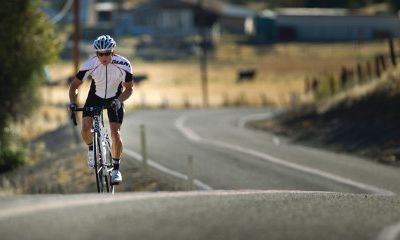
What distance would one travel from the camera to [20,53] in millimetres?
27656

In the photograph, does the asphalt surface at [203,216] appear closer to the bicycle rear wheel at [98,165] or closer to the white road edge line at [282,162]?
the bicycle rear wheel at [98,165]

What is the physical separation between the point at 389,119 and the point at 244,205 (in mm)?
17725

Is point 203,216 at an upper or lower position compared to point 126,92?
lower

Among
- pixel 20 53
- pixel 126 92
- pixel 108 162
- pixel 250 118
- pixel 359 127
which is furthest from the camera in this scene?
pixel 250 118

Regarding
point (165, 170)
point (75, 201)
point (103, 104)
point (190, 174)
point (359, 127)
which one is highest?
point (103, 104)

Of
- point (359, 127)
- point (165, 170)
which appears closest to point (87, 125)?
point (165, 170)

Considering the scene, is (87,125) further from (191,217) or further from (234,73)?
(234,73)

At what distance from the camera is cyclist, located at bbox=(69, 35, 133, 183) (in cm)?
1187

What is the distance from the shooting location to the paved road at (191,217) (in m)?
7.44

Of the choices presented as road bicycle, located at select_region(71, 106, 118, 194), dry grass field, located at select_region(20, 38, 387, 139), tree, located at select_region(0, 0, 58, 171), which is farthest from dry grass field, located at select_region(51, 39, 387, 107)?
road bicycle, located at select_region(71, 106, 118, 194)

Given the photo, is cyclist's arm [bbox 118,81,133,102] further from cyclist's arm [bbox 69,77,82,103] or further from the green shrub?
the green shrub

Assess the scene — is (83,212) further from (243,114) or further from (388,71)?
(243,114)

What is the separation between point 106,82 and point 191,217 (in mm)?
4243

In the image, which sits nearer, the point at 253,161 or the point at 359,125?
the point at 253,161
